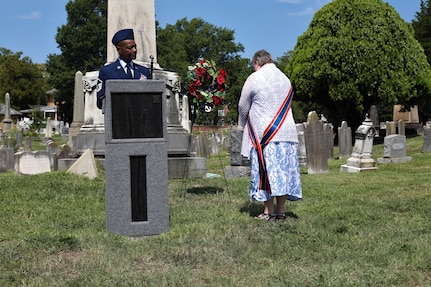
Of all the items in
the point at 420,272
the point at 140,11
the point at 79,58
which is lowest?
the point at 420,272

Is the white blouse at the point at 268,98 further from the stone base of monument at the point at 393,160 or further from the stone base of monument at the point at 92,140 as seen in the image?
the stone base of monument at the point at 393,160

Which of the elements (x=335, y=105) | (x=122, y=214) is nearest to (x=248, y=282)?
(x=122, y=214)

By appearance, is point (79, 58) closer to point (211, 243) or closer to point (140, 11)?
point (140, 11)

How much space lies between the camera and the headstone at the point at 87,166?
9.96m

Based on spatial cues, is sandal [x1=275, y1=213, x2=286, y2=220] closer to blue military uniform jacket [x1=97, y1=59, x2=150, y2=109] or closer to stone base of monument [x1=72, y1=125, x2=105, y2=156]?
blue military uniform jacket [x1=97, y1=59, x2=150, y2=109]

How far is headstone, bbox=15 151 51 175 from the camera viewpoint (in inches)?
497

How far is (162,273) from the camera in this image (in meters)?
3.96

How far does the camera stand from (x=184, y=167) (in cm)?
1071

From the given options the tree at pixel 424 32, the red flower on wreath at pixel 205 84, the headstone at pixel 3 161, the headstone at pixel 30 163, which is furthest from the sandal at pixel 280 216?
the tree at pixel 424 32

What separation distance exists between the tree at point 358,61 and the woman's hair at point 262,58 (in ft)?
71.5

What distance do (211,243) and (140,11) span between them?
7333mm

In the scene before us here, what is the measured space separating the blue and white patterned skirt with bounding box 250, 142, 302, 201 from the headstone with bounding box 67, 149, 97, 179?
4728 millimetres

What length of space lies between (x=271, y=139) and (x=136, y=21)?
605 cm

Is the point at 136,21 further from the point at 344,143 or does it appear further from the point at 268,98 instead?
the point at 344,143
